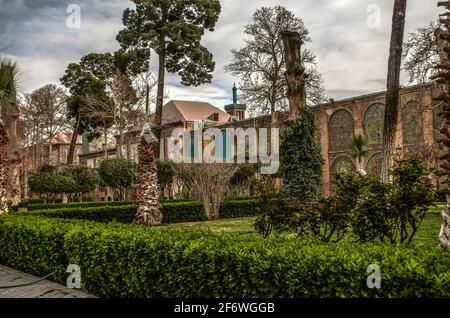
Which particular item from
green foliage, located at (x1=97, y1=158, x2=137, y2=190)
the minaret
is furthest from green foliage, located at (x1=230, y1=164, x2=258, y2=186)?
the minaret

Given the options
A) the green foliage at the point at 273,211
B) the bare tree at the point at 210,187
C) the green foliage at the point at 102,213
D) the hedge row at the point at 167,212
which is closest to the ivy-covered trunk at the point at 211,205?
the bare tree at the point at 210,187

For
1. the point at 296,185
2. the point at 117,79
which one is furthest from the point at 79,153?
the point at 296,185

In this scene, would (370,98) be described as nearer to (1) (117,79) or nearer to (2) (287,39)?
(1) (117,79)

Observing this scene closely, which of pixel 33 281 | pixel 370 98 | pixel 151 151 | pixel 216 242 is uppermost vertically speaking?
pixel 370 98

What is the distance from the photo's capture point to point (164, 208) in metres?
18.2

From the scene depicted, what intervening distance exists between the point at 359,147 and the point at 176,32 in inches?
530

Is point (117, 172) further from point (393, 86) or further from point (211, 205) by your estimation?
point (393, 86)

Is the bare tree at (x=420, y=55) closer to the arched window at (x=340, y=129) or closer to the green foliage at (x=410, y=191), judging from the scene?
the green foliage at (x=410, y=191)

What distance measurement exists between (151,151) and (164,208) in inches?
130

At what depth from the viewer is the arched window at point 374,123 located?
98.2 ft

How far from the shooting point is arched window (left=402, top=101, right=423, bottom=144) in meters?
27.6
